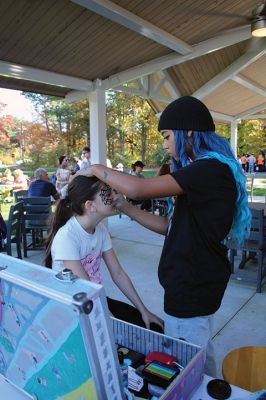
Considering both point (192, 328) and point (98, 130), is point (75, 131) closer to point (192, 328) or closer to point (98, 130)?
point (98, 130)

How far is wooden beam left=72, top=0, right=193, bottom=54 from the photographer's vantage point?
127 inches

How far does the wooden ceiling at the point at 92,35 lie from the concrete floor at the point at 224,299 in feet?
8.43

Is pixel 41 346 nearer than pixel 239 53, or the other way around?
pixel 41 346

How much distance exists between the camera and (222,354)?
100 inches

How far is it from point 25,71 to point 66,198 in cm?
318

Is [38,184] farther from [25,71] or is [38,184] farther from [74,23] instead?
[74,23]

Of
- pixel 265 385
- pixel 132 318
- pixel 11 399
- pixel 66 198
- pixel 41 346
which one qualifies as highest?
pixel 66 198

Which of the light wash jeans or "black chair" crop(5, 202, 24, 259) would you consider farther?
"black chair" crop(5, 202, 24, 259)

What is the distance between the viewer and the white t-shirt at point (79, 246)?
1.50m

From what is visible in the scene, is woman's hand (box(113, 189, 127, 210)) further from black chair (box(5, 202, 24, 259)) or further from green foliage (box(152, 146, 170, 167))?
green foliage (box(152, 146, 170, 167))

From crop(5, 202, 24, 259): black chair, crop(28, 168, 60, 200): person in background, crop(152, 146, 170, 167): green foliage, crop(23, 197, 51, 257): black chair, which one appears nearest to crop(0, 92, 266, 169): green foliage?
crop(152, 146, 170, 167): green foliage

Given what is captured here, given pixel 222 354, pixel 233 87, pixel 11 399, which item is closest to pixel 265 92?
pixel 233 87

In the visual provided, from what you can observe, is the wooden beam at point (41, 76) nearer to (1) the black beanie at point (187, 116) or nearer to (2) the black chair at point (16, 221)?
(2) the black chair at point (16, 221)

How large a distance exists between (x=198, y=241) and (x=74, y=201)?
2.21 ft
